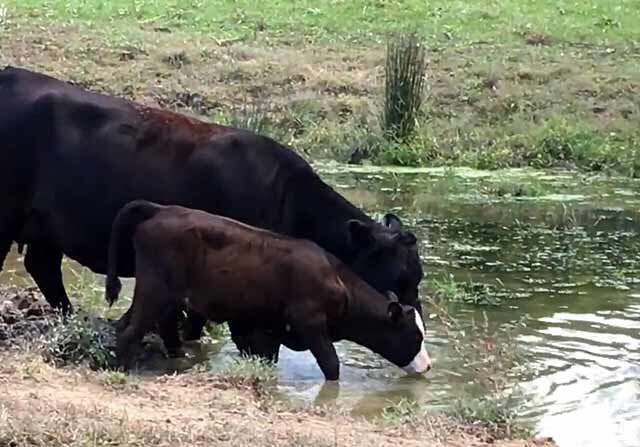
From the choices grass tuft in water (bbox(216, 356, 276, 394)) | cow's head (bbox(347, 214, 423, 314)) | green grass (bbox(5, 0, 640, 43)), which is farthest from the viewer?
green grass (bbox(5, 0, 640, 43))

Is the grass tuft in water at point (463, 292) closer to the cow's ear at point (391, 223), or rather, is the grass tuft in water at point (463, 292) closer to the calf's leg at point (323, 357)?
the cow's ear at point (391, 223)

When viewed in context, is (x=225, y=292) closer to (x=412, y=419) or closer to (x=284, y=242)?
(x=284, y=242)

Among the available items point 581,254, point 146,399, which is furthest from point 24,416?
point 581,254

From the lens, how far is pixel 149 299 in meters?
8.27

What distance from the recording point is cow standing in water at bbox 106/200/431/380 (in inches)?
326

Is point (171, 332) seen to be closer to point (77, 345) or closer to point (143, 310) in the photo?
point (143, 310)

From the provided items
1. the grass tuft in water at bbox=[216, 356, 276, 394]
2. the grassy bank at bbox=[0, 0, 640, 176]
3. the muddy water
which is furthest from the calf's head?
the grassy bank at bbox=[0, 0, 640, 176]

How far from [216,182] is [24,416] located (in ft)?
10.3

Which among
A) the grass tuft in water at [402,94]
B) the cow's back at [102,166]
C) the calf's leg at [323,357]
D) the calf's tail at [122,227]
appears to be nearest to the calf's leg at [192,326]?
the cow's back at [102,166]

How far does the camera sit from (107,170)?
8.88m

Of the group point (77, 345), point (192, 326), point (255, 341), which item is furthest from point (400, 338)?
point (77, 345)

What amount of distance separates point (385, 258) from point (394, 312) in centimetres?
46

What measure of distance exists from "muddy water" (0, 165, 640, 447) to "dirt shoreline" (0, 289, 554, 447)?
0.70m

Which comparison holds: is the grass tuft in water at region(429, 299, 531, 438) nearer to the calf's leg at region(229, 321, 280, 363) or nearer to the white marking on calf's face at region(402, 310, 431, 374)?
the white marking on calf's face at region(402, 310, 431, 374)
